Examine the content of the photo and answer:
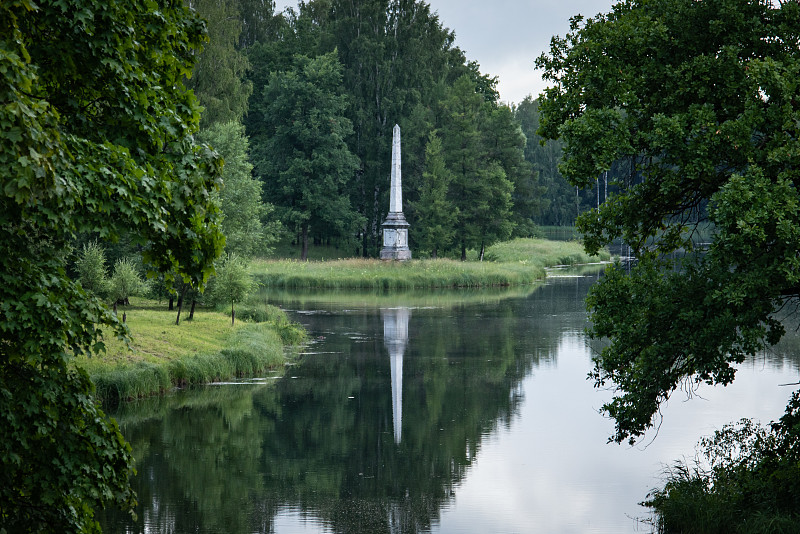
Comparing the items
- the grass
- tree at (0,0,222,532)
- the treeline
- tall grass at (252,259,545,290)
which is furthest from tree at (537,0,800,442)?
the treeline

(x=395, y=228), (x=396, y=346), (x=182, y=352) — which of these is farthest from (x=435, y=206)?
(x=182, y=352)

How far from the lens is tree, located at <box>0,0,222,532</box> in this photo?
23.8 ft

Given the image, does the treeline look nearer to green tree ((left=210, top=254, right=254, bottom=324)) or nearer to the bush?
green tree ((left=210, top=254, right=254, bottom=324))

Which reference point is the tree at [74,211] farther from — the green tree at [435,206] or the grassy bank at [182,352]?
the green tree at [435,206]

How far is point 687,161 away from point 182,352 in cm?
1558

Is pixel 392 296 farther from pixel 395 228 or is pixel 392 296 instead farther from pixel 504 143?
pixel 504 143

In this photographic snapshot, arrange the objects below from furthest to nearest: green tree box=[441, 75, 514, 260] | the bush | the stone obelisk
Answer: green tree box=[441, 75, 514, 260]
the stone obelisk
the bush

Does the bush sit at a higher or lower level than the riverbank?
lower

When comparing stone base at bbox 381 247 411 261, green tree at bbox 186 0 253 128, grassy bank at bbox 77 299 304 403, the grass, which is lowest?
grassy bank at bbox 77 299 304 403

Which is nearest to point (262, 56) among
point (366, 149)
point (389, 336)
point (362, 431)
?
point (366, 149)

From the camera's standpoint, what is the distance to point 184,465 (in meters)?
17.3

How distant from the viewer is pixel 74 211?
7.87 m

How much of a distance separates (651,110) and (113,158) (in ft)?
25.8

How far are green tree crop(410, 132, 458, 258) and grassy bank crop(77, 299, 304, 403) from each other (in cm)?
3373
